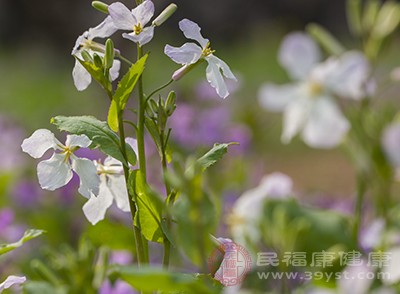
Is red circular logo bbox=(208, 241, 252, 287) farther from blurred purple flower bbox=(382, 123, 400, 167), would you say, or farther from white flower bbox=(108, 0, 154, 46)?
blurred purple flower bbox=(382, 123, 400, 167)

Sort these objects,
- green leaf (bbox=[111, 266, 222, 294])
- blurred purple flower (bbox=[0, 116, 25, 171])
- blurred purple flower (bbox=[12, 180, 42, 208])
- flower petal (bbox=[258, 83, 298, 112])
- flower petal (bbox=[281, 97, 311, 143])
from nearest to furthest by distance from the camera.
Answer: green leaf (bbox=[111, 266, 222, 294])
flower petal (bbox=[281, 97, 311, 143])
flower petal (bbox=[258, 83, 298, 112])
blurred purple flower (bbox=[12, 180, 42, 208])
blurred purple flower (bbox=[0, 116, 25, 171])

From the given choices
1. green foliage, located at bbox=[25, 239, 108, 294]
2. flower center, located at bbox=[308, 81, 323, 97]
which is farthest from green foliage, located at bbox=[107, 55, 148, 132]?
flower center, located at bbox=[308, 81, 323, 97]

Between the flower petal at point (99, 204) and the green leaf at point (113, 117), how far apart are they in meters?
0.07

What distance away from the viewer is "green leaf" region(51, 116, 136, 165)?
3.12ft

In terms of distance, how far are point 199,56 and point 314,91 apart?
968mm

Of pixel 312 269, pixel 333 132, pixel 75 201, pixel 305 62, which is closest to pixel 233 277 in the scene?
pixel 312 269

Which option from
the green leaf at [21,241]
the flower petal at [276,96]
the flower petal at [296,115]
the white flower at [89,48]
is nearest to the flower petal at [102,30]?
the white flower at [89,48]

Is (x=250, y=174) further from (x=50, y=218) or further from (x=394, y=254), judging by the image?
(x=394, y=254)

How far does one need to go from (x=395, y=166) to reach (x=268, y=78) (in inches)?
357

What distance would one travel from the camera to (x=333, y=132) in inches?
68.1

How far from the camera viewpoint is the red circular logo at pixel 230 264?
1020 millimetres

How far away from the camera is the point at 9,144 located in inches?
123

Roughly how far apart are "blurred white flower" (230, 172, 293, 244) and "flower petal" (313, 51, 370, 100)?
21 cm

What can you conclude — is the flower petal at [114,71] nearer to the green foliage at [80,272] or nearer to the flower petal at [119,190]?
the flower petal at [119,190]
